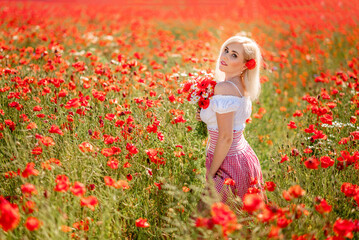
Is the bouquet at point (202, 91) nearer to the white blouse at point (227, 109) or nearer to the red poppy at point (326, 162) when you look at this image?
the white blouse at point (227, 109)

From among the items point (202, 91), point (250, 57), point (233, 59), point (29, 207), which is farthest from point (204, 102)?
point (29, 207)

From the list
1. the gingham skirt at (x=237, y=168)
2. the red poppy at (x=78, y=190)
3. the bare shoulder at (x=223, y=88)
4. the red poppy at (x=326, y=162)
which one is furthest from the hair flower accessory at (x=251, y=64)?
the red poppy at (x=78, y=190)

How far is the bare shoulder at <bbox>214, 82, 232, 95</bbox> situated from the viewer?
7.08 ft

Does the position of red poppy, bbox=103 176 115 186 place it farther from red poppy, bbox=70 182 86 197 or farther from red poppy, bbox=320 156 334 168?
red poppy, bbox=320 156 334 168

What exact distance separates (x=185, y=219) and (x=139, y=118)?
37.3 inches

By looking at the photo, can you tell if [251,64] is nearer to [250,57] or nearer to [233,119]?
[250,57]

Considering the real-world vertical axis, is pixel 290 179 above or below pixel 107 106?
below

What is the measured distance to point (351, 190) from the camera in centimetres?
170

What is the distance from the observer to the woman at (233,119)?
6.95ft

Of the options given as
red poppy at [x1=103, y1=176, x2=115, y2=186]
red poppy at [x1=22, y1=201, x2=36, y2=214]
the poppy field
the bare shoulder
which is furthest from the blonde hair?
red poppy at [x1=22, y1=201, x2=36, y2=214]

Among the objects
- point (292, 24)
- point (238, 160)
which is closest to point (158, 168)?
point (238, 160)

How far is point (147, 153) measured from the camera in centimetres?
206

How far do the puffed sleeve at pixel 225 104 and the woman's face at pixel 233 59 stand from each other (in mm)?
265

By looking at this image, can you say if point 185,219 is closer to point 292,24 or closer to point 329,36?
point 329,36
